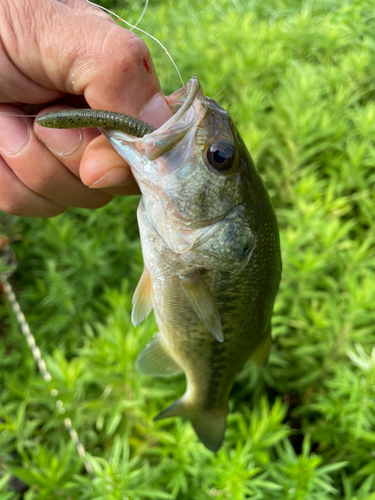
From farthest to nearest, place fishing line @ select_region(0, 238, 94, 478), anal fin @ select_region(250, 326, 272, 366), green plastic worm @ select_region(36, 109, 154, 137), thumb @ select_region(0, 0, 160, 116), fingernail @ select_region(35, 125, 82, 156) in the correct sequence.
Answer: fishing line @ select_region(0, 238, 94, 478), anal fin @ select_region(250, 326, 272, 366), fingernail @ select_region(35, 125, 82, 156), thumb @ select_region(0, 0, 160, 116), green plastic worm @ select_region(36, 109, 154, 137)

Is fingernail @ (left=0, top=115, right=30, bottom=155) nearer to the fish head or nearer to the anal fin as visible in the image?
the fish head

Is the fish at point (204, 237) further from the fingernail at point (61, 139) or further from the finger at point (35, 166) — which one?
the finger at point (35, 166)

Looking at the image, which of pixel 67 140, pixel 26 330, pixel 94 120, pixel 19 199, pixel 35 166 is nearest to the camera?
pixel 94 120

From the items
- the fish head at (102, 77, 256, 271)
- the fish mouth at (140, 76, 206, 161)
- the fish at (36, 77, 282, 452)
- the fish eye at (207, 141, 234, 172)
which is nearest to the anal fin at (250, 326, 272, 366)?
the fish at (36, 77, 282, 452)

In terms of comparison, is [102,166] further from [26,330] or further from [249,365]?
[249,365]

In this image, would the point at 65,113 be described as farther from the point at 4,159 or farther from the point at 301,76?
the point at 301,76

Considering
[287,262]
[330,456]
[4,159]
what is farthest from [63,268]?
[330,456]

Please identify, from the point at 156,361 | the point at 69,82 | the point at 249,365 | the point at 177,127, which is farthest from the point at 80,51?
the point at 249,365

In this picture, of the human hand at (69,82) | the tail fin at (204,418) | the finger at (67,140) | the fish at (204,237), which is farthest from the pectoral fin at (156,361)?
the finger at (67,140)
